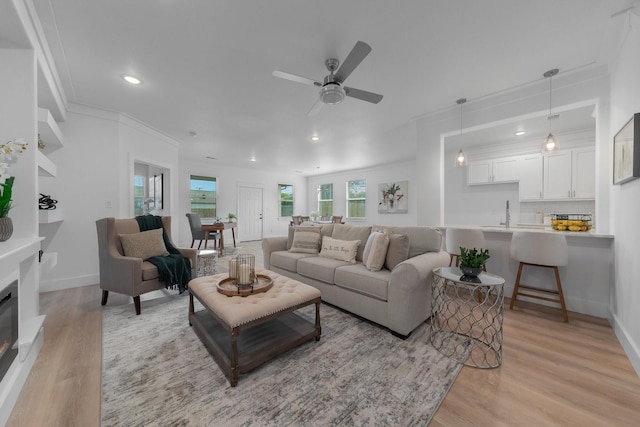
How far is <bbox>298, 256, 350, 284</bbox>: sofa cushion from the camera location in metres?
2.65

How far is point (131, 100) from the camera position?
10.4 ft

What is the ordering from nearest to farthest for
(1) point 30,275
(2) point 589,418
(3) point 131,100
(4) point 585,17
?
(2) point 589,418 < (4) point 585,17 < (1) point 30,275 < (3) point 131,100

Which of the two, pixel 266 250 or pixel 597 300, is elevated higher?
pixel 266 250

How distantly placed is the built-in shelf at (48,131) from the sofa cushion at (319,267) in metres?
3.00

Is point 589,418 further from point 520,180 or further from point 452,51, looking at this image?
point 520,180

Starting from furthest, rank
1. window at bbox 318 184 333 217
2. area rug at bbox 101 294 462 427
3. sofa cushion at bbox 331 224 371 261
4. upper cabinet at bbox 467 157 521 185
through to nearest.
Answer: window at bbox 318 184 333 217
upper cabinet at bbox 467 157 521 185
sofa cushion at bbox 331 224 371 261
area rug at bbox 101 294 462 427

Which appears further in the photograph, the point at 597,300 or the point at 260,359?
the point at 597,300

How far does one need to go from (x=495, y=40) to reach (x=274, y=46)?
1.87m

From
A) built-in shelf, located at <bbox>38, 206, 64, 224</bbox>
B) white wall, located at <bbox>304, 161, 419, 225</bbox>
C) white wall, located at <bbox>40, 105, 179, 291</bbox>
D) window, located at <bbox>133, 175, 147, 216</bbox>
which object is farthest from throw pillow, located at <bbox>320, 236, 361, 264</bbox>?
window, located at <bbox>133, 175, 147, 216</bbox>

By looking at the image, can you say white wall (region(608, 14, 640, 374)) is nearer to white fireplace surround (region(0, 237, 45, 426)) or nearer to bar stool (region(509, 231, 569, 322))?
bar stool (region(509, 231, 569, 322))

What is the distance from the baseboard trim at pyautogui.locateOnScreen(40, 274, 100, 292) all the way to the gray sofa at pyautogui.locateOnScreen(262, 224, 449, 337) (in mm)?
2833

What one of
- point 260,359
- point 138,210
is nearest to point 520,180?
point 260,359

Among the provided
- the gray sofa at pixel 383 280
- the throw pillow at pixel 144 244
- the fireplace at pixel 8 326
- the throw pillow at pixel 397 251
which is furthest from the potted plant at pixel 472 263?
the throw pillow at pixel 144 244

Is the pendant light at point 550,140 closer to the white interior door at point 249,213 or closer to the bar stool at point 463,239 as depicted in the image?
the bar stool at point 463,239
